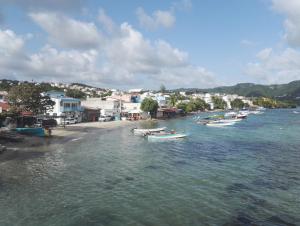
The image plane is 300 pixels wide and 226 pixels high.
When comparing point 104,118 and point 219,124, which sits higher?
point 104,118

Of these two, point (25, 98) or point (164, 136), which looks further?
point (25, 98)

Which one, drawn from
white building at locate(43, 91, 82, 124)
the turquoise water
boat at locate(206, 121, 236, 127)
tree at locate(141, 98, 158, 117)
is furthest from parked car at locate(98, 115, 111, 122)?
the turquoise water

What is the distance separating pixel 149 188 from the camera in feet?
102

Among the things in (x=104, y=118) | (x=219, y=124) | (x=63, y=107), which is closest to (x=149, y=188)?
(x=63, y=107)

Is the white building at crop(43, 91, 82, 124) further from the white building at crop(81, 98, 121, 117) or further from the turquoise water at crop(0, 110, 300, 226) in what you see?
the turquoise water at crop(0, 110, 300, 226)

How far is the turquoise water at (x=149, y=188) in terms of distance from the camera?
23.6 metres

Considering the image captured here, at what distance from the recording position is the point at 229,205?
1027 inches

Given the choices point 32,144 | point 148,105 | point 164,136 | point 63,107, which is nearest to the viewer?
point 32,144

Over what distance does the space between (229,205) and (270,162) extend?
21.1 meters

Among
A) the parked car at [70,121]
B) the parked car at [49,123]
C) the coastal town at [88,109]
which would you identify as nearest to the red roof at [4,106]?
the coastal town at [88,109]

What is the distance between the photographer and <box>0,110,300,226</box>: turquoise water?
2361cm

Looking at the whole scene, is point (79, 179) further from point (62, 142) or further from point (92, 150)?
point (62, 142)

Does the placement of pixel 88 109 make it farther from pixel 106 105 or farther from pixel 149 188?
pixel 149 188

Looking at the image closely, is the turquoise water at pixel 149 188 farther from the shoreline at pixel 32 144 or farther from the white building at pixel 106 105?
the white building at pixel 106 105
